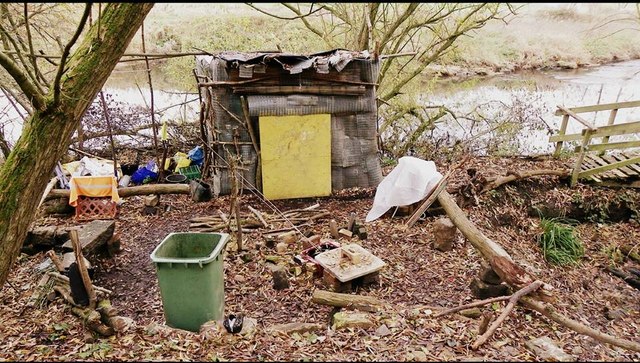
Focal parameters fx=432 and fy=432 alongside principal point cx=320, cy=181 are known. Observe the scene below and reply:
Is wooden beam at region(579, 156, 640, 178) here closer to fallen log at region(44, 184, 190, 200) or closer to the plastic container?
fallen log at region(44, 184, 190, 200)

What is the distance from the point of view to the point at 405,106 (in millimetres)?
12211

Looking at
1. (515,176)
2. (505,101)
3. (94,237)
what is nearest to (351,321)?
(94,237)

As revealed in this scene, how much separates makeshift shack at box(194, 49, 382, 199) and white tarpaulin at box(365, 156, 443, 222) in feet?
4.48

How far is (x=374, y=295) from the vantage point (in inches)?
207

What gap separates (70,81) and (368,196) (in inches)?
239

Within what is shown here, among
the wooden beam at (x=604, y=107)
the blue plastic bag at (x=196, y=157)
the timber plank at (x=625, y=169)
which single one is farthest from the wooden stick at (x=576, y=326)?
the blue plastic bag at (x=196, y=157)

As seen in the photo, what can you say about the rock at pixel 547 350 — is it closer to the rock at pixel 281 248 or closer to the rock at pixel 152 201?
the rock at pixel 281 248

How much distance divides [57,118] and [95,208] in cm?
465

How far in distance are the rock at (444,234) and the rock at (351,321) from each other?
7.90 feet

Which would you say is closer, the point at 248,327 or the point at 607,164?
the point at 248,327

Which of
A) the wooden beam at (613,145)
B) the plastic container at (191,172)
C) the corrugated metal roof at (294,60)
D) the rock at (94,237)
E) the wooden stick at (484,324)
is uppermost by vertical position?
the corrugated metal roof at (294,60)

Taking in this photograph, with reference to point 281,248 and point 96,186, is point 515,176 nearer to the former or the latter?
point 281,248

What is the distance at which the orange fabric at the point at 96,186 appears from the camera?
7.67 metres

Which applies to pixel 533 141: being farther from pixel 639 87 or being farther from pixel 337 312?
pixel 337 312
